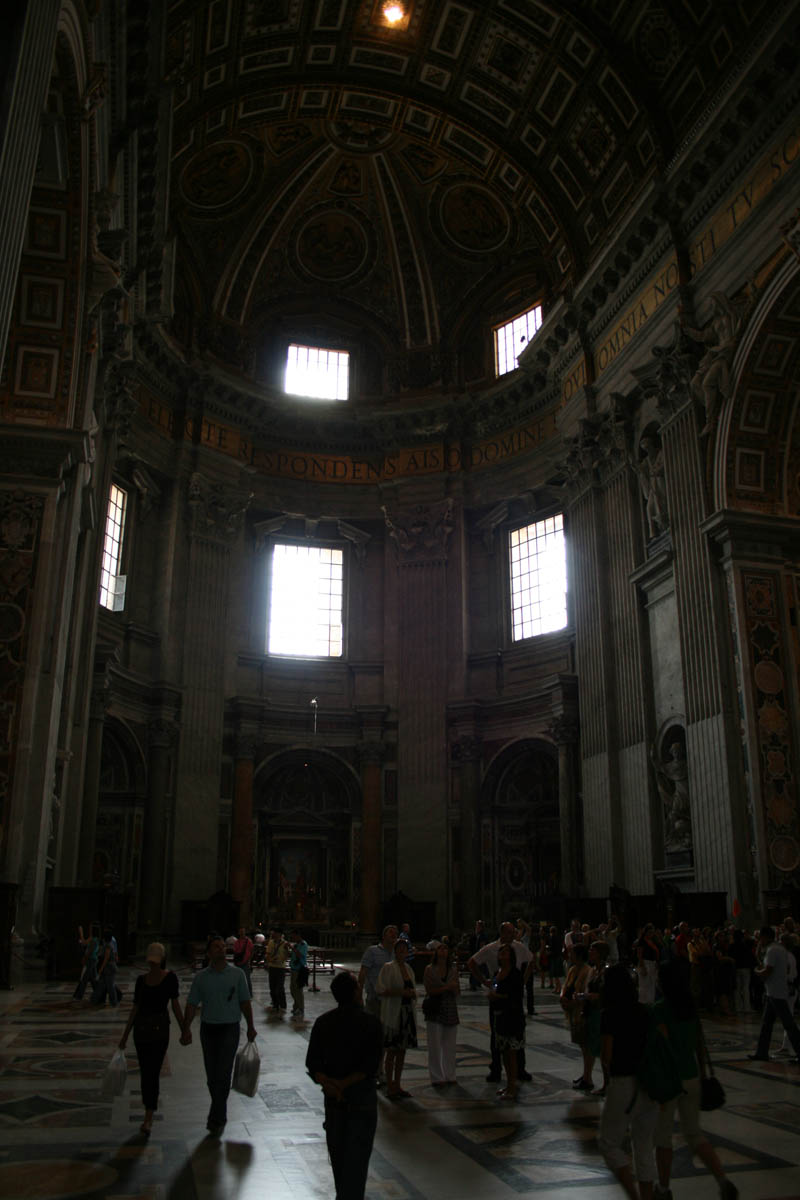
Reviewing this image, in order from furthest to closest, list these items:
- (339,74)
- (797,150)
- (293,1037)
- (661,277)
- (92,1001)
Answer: (339,74) → (661,277) → (797,150) → (92,1001) → (293,1037)

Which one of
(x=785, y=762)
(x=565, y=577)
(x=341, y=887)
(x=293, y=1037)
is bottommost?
(x=293, y=1037)

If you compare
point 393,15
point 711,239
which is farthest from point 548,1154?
point 393,15

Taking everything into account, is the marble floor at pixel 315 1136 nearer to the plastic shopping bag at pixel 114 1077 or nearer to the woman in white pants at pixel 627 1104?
the plastic shopping bag at pixel 114 1077

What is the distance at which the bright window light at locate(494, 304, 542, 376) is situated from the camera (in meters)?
28.0

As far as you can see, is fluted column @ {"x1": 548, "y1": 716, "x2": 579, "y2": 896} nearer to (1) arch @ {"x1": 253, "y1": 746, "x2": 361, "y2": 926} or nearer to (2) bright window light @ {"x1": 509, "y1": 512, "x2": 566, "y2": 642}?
(2) bright window light @ {"x1": 509, "y1": 512, "x2": 566, "y2": 642}

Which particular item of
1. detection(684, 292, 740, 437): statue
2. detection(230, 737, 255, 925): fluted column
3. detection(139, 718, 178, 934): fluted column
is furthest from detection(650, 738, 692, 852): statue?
detection(139, 718, 178, 934): fluted column

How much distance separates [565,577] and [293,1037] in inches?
632

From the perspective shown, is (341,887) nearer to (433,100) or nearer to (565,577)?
(565,577)

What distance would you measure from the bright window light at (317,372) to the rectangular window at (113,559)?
746 centimetres

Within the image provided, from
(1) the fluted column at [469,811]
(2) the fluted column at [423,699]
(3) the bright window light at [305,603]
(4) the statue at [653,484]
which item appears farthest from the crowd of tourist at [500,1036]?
(3) the bright window light at [305,603]

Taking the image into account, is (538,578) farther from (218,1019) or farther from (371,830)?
(218,1019)

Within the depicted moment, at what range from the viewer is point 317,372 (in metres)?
30.2

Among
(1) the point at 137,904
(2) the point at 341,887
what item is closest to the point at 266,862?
(2) the point at 341,887

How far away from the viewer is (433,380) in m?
29.2
